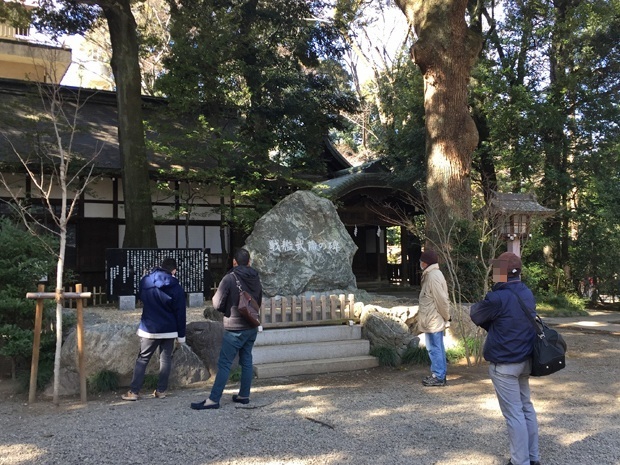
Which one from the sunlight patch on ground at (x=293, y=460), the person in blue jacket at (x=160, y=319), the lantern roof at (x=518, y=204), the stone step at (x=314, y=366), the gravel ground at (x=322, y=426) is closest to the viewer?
the sunlight patch on ground at (x=293, y=460)

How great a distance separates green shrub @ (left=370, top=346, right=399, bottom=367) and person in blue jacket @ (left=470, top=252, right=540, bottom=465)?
3800 mm

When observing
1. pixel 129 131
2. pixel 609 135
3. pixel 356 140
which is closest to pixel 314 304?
pixel 129 131

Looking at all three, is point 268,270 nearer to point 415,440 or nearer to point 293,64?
point 415,440

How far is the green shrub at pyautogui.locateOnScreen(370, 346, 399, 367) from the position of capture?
748 centimetres

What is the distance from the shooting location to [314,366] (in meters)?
7.08

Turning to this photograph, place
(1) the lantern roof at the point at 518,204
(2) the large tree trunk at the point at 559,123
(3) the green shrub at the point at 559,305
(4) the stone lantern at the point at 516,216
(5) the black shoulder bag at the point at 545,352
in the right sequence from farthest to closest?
(2) the large tree trunk at the point at 559,123
(3) the green shrub at the point at 559,305
(4) the stone lantern at the point at 516,216
(1) the lantern roof at the point at 518,204
(5) the black shoulder bag at the point at 545,352

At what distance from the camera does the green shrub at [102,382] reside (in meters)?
6.14

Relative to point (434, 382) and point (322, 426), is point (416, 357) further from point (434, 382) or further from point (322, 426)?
point (322, 426)

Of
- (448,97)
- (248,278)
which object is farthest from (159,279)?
(448,97)

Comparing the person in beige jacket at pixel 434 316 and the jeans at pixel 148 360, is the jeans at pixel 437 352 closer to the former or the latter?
the person in beige jacket at pixel 434 316

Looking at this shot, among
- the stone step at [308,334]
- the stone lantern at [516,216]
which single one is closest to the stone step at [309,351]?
the stone step at [308,334]

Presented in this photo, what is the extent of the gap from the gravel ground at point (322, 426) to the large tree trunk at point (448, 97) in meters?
4.58

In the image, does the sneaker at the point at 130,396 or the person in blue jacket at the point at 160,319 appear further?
the sneaker at the point at 130,396

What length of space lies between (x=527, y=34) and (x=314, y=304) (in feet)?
39.7
